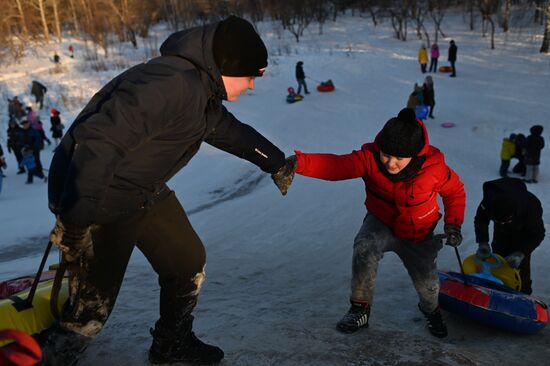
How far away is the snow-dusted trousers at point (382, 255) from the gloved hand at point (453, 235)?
0.11 m

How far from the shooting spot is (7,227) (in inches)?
325

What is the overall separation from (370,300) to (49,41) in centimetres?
3886

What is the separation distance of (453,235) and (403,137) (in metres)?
0.82

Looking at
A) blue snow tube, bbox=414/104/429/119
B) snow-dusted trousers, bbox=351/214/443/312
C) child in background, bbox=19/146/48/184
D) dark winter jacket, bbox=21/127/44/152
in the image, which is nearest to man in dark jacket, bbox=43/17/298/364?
snow-dusted trousers, bbox=351/214/443/312

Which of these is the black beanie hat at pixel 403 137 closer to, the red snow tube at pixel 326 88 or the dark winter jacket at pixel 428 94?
the dark winter jacket at pixel 428 94

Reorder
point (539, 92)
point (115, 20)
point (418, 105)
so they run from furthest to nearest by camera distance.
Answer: point (115, 20), point (539, 92), point (418, 105)

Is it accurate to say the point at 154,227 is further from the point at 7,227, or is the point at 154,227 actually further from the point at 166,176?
the point at 7,227

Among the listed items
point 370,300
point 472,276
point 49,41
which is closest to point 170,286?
point 370,300

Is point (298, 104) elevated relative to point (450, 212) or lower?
lower

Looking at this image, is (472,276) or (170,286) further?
(472,276)

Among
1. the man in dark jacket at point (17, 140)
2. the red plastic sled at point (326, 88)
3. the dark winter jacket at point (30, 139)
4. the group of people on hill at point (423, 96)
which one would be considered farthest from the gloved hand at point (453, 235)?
the red plastic sled at point (326, 88)

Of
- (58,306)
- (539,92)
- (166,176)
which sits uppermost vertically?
(166,176)

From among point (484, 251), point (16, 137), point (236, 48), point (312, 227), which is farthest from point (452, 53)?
point (236, 48)

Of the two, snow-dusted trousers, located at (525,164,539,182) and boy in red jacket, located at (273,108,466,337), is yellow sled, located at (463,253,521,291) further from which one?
snow-dusted trousers, located at (525,164,539,182)
